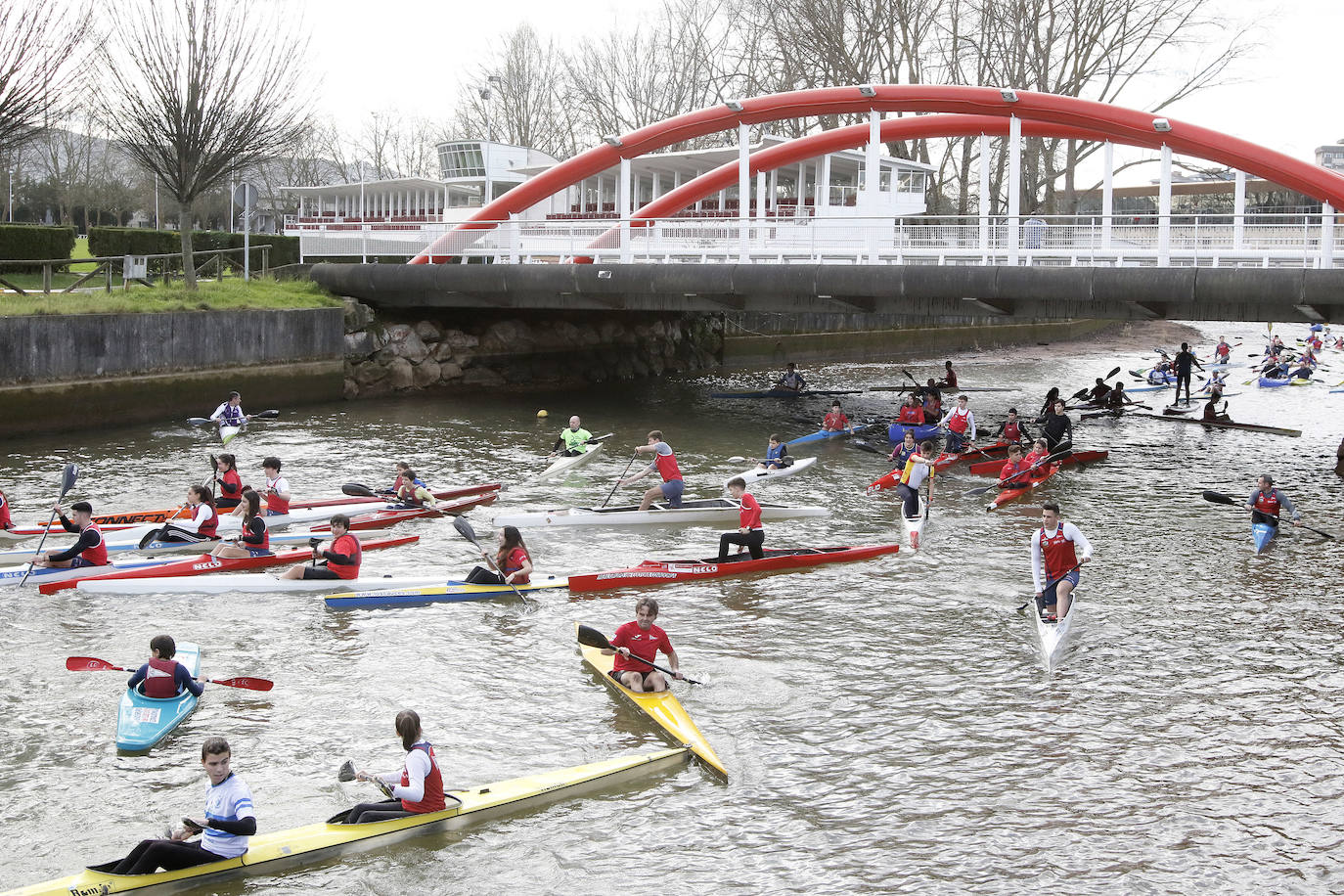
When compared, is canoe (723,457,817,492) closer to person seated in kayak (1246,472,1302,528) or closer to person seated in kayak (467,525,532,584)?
person seated in kayak (467,525,532,584)

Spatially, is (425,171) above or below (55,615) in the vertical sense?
above

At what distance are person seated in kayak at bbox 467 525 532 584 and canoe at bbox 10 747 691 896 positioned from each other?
488cm

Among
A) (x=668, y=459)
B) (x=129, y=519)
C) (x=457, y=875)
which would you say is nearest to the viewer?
(x=457, y=875)

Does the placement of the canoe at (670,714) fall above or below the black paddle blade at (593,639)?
below

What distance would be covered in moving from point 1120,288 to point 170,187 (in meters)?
25.5

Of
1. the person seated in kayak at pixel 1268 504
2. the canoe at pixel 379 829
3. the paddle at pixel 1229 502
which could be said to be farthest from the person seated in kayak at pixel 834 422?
the canoe at pixel 379 829

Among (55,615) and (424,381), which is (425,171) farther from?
(55,615)

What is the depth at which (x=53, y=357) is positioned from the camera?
26.0 metres

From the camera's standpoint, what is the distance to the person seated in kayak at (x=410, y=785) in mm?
8828

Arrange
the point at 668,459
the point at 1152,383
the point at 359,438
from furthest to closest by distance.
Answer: the point at 1152,383, the point at 359,438, the point at 668,459

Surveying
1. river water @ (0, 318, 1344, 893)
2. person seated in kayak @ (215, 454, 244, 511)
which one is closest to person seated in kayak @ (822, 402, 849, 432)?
river water @ (0, 318, 1344, 893)

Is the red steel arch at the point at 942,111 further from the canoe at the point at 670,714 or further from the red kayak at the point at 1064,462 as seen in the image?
the canoe at the point at 670,714

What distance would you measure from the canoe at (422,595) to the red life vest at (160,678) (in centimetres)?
370

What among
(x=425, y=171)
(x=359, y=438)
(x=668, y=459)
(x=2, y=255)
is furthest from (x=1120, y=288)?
(x=425, y=171)
